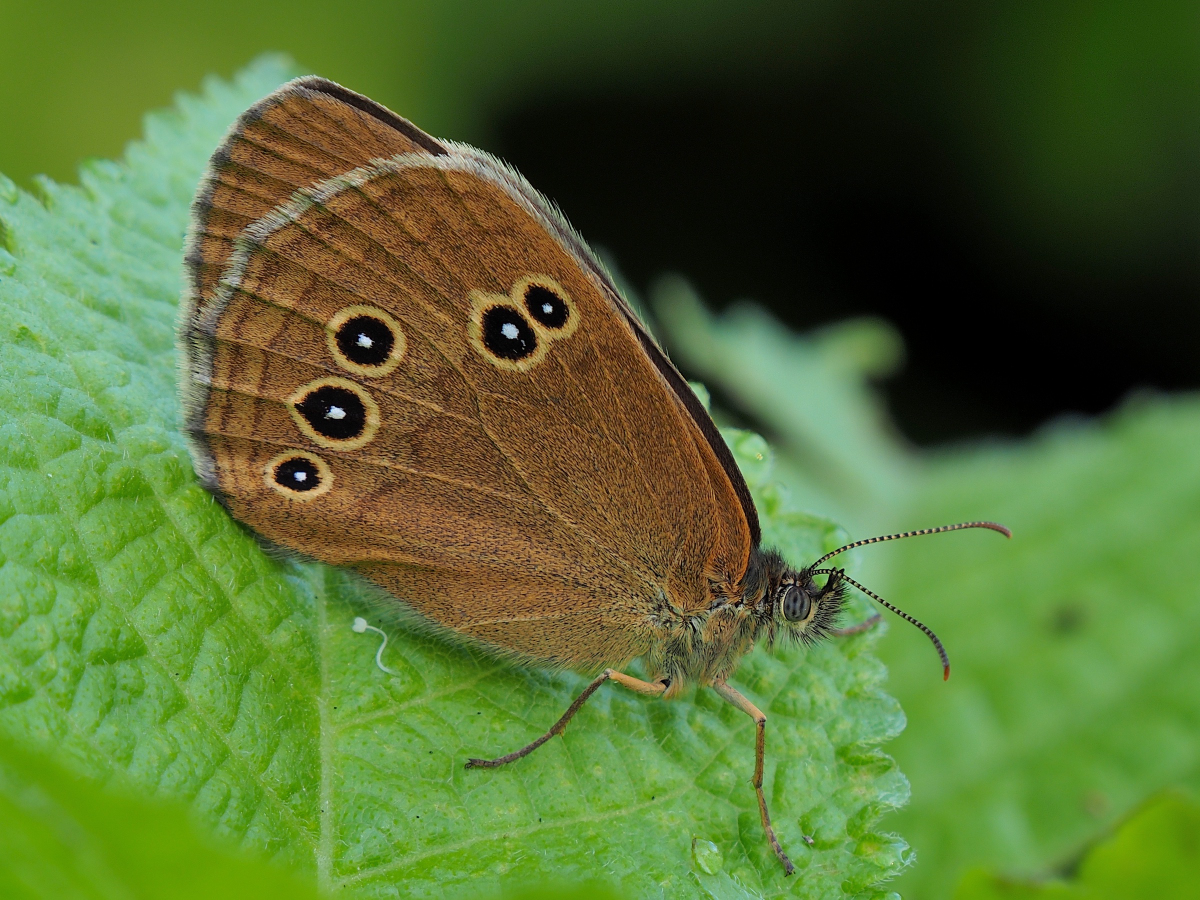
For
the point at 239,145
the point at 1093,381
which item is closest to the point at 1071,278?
the point at 1093,381

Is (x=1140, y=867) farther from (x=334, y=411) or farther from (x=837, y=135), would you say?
(x=837, y=135)

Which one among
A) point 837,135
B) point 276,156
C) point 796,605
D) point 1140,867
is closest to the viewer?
point 1140,867

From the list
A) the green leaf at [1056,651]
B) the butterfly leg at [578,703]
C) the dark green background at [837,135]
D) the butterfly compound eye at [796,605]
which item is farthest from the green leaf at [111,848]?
the dark green background at [837,135]

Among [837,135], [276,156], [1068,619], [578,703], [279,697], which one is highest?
[837,135]

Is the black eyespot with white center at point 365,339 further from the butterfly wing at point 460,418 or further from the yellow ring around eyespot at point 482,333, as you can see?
the yellow ring around eyespot at point 482,333

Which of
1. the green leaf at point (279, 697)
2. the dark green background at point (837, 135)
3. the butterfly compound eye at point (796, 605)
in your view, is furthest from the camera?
the dark green background at point (837, 135)

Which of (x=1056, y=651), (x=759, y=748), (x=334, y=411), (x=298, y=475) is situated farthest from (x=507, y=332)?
(x=1056, y=651)

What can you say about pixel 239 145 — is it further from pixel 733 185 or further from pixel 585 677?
pixel 733 185
